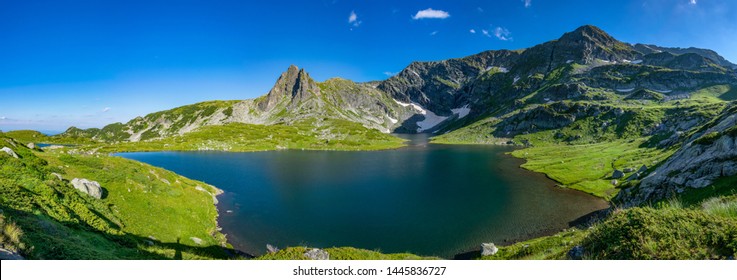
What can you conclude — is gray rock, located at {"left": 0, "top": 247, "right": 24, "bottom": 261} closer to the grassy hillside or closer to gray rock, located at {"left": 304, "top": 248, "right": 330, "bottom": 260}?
the grassy hillside

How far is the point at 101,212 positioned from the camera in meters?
28.1

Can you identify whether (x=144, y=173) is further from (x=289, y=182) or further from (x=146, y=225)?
(x=289, y=182)

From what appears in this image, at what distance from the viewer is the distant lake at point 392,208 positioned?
146ft

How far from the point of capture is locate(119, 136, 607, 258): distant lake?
44.6 meters

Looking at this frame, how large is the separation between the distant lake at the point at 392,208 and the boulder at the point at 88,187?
17.1 metres

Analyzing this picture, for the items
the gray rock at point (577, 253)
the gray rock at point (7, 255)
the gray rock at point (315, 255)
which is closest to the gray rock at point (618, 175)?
the gray rock at point (577, 253)

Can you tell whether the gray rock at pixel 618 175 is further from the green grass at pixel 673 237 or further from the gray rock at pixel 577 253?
the green grass at pixel 673 237

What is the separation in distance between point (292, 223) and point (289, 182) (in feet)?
119

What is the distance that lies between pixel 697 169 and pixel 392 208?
43.0 metres

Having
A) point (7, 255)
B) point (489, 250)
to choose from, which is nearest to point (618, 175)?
point (489, 250)

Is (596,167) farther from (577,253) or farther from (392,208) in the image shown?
(577,253)

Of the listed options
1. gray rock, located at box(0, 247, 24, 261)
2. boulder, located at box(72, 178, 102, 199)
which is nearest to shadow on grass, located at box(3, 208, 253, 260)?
gray rock, located at box(0, 247, 24, 261)

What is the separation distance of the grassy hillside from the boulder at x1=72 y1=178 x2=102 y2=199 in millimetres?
876
